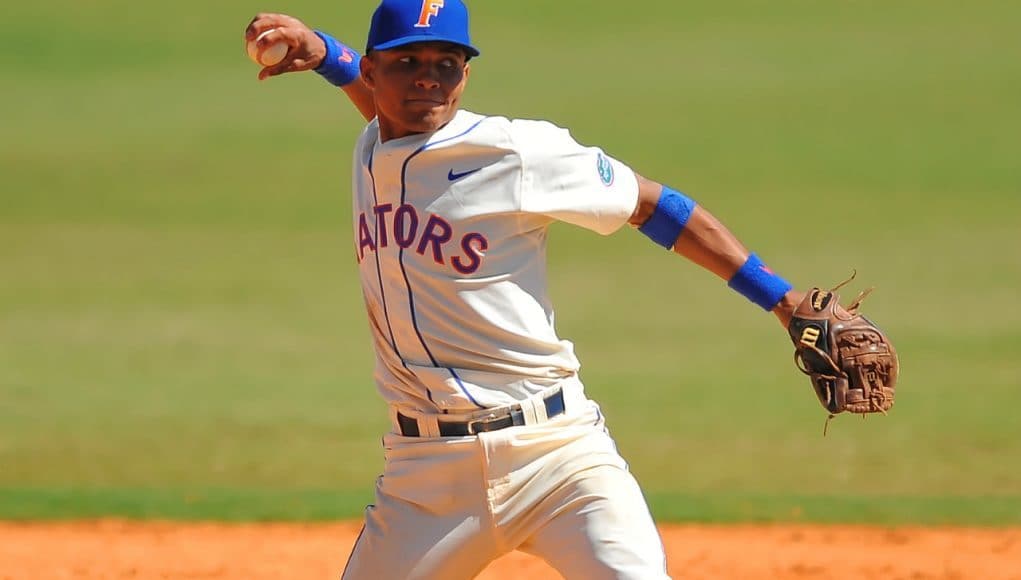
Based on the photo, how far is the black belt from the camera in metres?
3.65

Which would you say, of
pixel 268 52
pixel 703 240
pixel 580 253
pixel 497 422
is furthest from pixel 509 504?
pixel 580 253

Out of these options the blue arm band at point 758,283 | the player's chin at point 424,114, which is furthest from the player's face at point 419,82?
the blue arm band at point 758,283

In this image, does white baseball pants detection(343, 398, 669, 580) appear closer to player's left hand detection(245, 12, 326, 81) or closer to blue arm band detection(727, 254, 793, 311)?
blue arm band detection(727, 254, 793, 311)

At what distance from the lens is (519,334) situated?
3.65m

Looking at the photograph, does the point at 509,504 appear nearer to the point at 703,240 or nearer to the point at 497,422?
the point at 497,422

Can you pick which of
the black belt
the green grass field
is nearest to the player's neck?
the black belt

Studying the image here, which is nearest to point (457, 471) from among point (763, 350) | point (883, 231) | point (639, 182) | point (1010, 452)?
point (639, 182)

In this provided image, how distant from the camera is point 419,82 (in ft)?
11.9

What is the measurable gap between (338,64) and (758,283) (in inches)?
58.0

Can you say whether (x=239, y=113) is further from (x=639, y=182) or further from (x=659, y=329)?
(x=639, y=182)

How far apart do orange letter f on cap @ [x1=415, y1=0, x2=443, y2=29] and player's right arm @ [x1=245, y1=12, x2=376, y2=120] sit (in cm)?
60

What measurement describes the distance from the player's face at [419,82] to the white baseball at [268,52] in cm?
47

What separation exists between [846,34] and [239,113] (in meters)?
9.41

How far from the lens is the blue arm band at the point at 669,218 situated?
3686 millimetres
